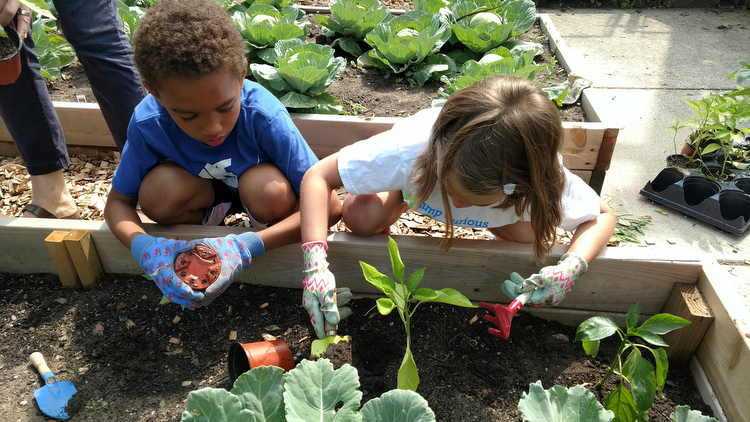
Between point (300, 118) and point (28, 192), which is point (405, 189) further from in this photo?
point (28, 192)

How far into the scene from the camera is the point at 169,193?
5.75ft

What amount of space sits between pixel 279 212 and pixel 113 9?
1.02m

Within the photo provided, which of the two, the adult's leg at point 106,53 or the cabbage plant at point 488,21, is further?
the cabbage plant at point 488,21

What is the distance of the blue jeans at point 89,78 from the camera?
74.0 inches

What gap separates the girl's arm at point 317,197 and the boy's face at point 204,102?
0.30 meters

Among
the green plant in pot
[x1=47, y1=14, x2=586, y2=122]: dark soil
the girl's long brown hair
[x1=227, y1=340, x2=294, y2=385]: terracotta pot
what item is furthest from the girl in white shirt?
the green plant in pot

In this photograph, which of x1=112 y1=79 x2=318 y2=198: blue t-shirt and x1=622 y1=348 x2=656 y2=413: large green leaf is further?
x1=112 y1=79 x2=318 y2=198: blue t-shirt

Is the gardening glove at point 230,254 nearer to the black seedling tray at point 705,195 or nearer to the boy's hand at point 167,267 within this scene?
the boy's hand at point 167,267

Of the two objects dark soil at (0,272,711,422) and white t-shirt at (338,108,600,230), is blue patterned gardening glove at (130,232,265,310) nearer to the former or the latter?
dark soil at (0,272,711,422)

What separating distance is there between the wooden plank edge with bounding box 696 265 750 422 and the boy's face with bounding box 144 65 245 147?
1511mm

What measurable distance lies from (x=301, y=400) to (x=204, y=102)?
2.79 ft

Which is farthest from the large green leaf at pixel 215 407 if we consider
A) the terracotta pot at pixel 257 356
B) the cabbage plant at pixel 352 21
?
the cabbage plant at pixel 352 21

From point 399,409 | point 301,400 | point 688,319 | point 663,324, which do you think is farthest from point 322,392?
point 688,319

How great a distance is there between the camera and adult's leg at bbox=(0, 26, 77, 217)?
1948mm
